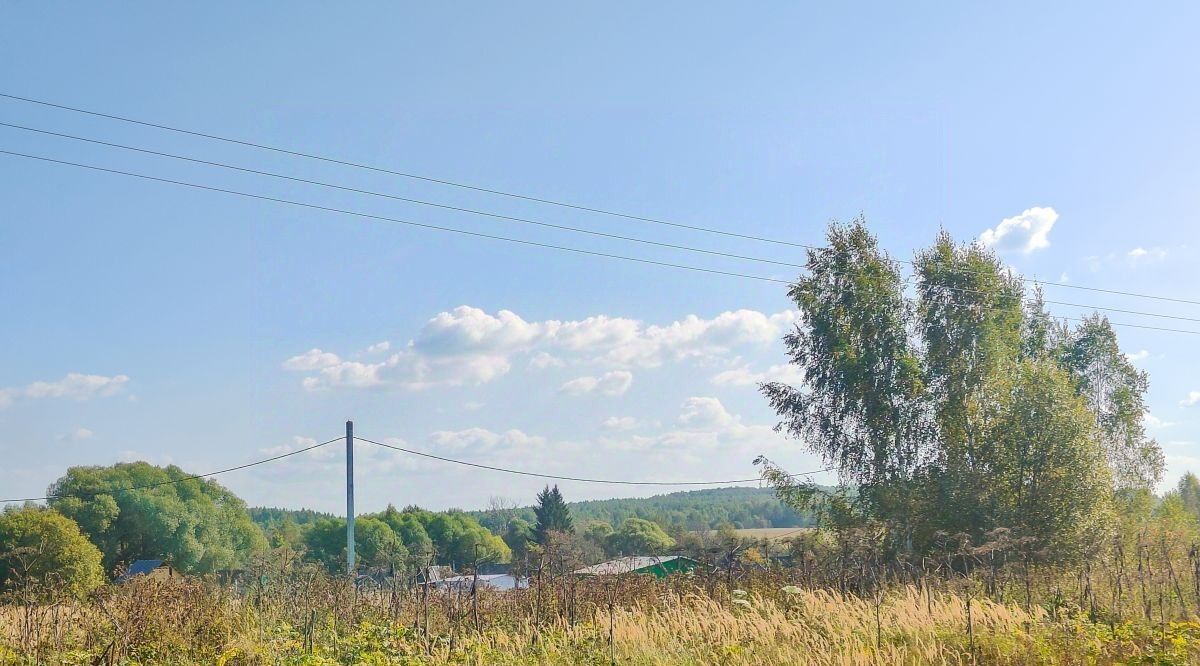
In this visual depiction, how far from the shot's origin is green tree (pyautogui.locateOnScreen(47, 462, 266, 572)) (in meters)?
52.4

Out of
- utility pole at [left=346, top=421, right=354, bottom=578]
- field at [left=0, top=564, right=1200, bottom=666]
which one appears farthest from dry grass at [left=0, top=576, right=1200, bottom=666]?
utility pole at [left=346, top=421, right=354, bottom=578]

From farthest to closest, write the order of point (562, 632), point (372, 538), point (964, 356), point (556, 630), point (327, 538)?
point (327, 538), point (372, 538), point (964, 356), point (556, 630), point (562, 632)

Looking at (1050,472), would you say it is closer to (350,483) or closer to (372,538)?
(350,483)

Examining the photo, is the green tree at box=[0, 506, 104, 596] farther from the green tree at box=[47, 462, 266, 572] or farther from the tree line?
the tree line

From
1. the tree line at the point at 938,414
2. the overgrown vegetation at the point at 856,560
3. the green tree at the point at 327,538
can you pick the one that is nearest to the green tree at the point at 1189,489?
the overgrown vegetation at the point at 856,560

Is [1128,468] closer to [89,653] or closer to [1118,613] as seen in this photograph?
[1118,613]

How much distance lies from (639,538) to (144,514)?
46.7 m

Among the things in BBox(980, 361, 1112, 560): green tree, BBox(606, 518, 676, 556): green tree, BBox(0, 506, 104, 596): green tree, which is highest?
BBox(980, 361, 1112, 560): green tree

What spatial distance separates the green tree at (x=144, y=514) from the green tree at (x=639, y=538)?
35492mm

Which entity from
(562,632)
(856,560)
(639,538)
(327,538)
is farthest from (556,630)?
(639,538)

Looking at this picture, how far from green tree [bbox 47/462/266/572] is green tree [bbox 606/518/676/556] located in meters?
35.5

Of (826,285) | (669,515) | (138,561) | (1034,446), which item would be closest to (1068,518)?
(1034,446)

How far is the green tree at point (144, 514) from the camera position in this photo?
52.4 meters

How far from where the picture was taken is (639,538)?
3504 inches
